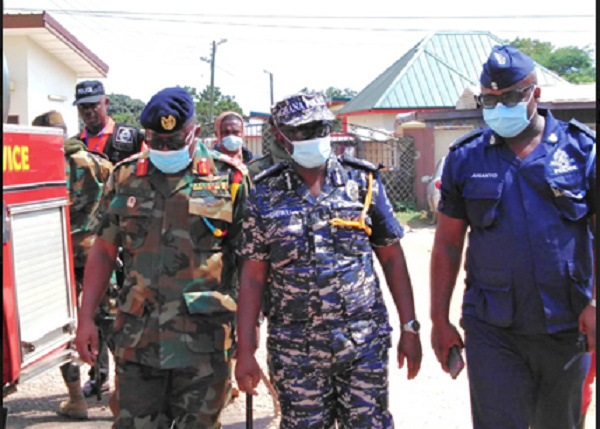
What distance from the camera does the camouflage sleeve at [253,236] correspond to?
333 centimetres

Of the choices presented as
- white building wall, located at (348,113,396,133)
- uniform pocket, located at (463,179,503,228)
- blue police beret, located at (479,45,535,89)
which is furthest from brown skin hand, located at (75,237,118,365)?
white building wall, located at (348,113,396,133)

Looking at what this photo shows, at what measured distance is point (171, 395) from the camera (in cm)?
362

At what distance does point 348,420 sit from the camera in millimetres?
3277

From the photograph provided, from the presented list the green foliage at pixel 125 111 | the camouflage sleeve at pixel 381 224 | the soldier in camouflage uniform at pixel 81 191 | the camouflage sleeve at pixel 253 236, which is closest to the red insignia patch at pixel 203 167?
the camouflage sleeve at pixel 253 236

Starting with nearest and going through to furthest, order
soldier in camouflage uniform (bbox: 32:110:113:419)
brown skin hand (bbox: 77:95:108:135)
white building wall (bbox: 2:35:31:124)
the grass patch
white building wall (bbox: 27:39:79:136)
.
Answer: soldier in camouflage uniform (bbox: 32:110:113:419) < brown skin hand (bbox: 77:95:108:135) < white building wall (bbox: 2:35:31:124) < white building wall (bbox: 27:39:79:136) < the grass patch

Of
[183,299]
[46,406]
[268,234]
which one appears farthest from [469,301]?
[46,406]

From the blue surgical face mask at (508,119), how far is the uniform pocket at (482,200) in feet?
0.76

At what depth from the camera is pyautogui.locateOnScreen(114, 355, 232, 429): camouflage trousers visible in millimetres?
3521

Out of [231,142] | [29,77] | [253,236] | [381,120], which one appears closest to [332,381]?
[253,236]

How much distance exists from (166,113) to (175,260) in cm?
67

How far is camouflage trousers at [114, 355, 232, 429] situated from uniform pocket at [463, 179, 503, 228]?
133cm

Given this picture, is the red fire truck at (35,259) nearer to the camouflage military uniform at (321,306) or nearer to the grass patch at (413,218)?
the camouflage military uniform at (321,306)

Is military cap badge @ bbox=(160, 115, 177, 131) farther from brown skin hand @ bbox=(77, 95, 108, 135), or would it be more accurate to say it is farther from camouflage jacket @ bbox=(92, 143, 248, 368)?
brown skin hand @ bbox=(77, 95, 108, 135)

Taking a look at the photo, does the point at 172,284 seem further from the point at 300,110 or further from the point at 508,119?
the point at 508,119
